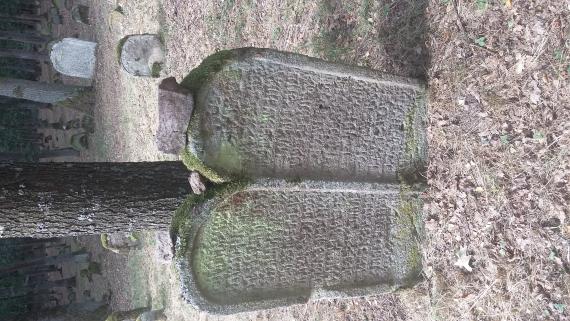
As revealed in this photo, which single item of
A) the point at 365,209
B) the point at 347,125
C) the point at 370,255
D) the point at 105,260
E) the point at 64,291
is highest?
the point at 347,125

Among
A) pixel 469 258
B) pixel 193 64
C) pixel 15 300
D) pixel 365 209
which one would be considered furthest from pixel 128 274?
pixel 469 258

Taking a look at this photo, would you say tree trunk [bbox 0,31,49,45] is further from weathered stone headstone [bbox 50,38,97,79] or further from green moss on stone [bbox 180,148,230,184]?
green moss on stone [bbox 180,148,230,184]

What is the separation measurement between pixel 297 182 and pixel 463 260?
1669 millimetres

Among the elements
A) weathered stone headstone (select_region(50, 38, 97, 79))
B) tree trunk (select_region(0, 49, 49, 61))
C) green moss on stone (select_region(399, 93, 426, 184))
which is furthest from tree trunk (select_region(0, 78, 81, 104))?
green moss on stone (select_region(399, 93, 426, 184))

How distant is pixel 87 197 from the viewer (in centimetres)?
481

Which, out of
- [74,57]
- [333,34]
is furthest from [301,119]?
[74,57]

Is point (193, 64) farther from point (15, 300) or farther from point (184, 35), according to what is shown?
point (15, 300)

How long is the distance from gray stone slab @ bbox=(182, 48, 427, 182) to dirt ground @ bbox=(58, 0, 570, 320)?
13.6 inches

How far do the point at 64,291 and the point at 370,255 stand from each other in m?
10.3

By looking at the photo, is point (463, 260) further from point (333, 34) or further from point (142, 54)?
point (142, 54)

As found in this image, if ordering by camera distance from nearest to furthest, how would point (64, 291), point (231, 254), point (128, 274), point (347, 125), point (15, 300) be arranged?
point (231, 254)
point (347, 125)
point (128, 274)
point (15, 300)
point (64, 291)

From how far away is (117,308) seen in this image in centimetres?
1155

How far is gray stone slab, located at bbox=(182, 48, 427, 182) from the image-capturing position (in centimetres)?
425

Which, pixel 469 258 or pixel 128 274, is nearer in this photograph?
pixel 469 258
